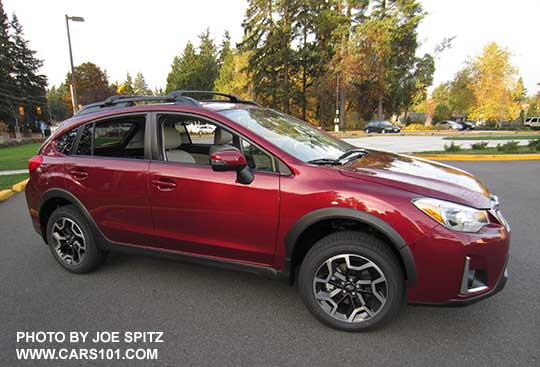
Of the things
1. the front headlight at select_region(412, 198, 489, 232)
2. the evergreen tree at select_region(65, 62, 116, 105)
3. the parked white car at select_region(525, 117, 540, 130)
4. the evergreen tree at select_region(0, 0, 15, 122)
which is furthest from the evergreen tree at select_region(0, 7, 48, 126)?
the parked white car at select_region(525, 117, 540, 130)

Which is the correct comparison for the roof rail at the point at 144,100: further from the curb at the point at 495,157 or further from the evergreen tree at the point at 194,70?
the evergreen tree at the point at 194,70

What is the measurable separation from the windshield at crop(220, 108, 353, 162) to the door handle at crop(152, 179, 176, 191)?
2.42 ft

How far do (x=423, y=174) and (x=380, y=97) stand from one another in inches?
1622

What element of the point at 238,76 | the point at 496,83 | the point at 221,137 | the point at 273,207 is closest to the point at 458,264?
the point at 273,207

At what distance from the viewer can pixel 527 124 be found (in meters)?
43.3

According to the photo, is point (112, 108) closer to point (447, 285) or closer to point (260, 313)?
point (260, 313)

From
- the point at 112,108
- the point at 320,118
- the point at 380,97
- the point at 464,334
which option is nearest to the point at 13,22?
the point at 320,118

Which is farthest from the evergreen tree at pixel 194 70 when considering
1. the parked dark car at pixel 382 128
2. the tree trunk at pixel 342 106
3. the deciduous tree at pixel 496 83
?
the deciduous tree at pixel 496 83

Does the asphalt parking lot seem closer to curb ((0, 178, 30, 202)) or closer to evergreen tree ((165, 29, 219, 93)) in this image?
curb ((0, 178, 30, 202))

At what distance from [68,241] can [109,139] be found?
1133 millimetres

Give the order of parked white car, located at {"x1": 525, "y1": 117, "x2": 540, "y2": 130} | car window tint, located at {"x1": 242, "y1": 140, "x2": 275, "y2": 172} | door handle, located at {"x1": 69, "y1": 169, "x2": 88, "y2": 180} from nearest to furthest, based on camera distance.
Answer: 1. car window tint, located at {"x1": 242, "y1": 140, "x2": 275, "y2": 172}
2. door handle, located at {"x1": 69, "y1": 169, "x2": 88, "y2": 180}
3. parked white car, located at {"x1": 525, "y1": 117, "x2": 540, "y2": 130}

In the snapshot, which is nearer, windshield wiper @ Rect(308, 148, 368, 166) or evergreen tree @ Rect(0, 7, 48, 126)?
windshield wiper @ Rect(308, 148, 368, 166)

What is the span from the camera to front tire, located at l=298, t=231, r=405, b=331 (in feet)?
7.67

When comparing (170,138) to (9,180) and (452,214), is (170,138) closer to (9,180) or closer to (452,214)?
(452,214)
